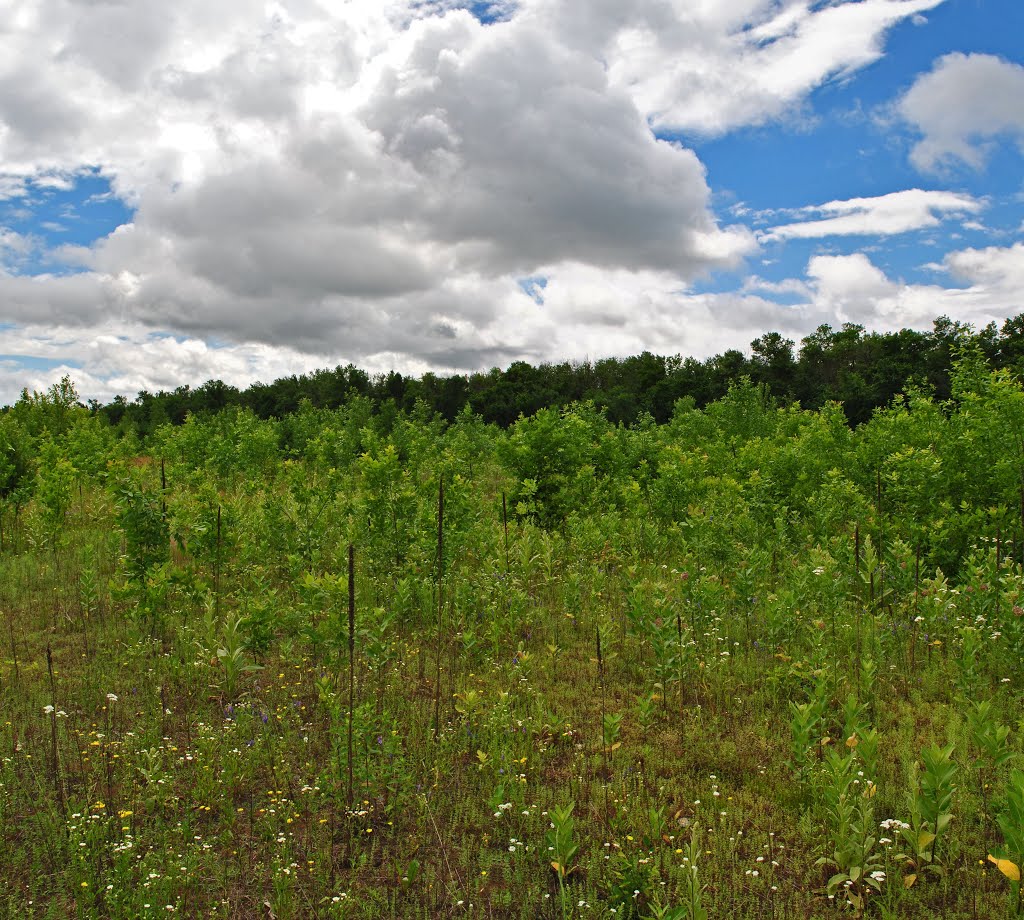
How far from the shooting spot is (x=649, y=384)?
56500 millimetres

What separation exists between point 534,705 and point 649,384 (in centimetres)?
5299

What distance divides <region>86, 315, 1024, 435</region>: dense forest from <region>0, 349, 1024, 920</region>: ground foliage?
97.1 feet

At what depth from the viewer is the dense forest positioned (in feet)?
130

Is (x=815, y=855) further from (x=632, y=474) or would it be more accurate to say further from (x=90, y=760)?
(x=632, y=474)

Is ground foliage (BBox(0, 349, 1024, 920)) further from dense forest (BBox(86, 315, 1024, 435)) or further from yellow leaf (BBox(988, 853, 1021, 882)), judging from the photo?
dense forest (BBox(86, 315, 1024, 435))

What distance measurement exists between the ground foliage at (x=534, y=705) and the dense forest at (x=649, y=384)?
29602 mm

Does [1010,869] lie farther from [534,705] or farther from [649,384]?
[649,384]

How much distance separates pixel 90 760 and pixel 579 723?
3.60 meters

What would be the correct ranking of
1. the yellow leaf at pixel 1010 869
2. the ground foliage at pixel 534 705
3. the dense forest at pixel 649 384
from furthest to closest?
the dense forest at pixel 649 384 → the ground foliage at pixel 534 705 → the yellow leaf at pixel 1010 869

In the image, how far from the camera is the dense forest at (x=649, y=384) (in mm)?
39719

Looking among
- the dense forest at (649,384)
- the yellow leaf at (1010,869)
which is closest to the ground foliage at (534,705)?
the yellow leaf at (1010,869)

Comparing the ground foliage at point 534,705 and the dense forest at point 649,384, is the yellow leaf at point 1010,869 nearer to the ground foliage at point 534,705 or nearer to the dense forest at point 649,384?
the ground foliage at point 534,705

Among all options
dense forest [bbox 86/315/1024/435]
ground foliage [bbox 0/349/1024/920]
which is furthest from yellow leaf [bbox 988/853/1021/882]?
dense forest [bbox 86/315/1024/435]

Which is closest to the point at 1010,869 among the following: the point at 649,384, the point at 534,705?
the point at 534,705
